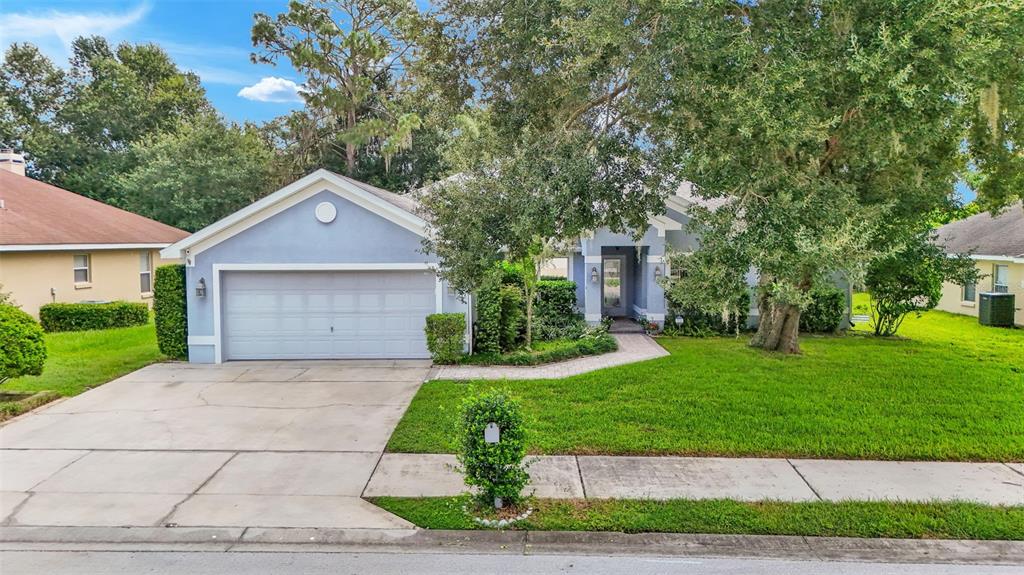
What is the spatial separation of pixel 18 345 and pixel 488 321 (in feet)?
26.5

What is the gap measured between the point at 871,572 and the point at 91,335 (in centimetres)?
1756

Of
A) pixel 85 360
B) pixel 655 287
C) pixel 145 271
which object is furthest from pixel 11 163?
pixel 655 287

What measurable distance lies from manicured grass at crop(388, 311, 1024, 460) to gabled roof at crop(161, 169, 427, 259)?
12.7 feet

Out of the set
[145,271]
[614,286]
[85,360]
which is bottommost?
[85,360]

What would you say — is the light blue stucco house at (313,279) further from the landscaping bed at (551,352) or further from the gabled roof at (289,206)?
the landscaping bed at (551,352)

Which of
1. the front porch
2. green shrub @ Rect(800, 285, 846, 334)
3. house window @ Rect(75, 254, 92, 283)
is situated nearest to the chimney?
house window @ Rect(75, 254, 92, 283)

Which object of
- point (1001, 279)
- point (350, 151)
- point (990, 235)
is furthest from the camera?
point (350, 151)

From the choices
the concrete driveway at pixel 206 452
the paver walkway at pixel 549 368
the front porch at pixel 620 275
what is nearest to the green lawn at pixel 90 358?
the concrete driveway at pixel 206 452

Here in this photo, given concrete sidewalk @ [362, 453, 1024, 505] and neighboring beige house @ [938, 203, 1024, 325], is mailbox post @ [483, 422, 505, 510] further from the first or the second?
neighboring beige house @ [938, 203, 1024, 325]

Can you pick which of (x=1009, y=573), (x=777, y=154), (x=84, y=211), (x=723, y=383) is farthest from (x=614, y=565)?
(x=84, y=211)

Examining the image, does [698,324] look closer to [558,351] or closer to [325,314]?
[558,351]

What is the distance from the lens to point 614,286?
19516 millimetres

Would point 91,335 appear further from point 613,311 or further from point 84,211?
point 613,311

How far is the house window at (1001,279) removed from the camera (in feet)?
62.5
